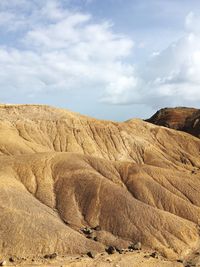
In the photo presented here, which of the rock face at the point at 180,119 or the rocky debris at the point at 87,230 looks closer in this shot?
the rocky debris at the point at 87,230

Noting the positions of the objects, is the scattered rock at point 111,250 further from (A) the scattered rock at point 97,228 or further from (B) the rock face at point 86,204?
(A) the scattered rock at point 97,228

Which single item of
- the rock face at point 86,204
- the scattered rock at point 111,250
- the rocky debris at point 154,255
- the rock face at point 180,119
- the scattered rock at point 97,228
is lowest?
the rocky debris at point 154,255

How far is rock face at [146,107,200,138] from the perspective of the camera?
4705 inches

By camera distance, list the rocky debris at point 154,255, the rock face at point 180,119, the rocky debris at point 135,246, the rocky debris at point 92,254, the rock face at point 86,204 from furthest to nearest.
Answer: the rock face at point 180,119 → the rocky debris at point 135,246 → the rocky debris at point 154,255 → the rock face at point 86,204 → the rocky debris at point 92,254

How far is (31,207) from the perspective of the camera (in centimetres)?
5019

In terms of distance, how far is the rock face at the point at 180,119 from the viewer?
11950cm

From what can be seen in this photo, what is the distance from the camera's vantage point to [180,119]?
129 metres

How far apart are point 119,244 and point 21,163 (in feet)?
55.8

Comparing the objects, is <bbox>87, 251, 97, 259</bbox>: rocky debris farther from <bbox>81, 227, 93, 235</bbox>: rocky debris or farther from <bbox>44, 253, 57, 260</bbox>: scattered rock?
<bbox>81, 227, 93, 235</bbox>: rocky debris

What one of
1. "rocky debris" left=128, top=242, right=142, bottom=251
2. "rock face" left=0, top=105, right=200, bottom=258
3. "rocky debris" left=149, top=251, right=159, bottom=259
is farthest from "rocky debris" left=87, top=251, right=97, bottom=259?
"rocky debris" left=149, top=251, right=159, bottom=259

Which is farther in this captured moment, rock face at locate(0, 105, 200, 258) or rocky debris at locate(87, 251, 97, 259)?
rock face at locate(0, 105, 200, 258)

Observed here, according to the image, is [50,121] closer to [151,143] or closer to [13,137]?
[13,137]

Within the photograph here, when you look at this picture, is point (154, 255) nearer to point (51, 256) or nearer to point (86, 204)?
point (86, 204)

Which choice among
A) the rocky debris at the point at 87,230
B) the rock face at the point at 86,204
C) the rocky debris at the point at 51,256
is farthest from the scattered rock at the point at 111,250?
the rocky debris at the point at 51,256
